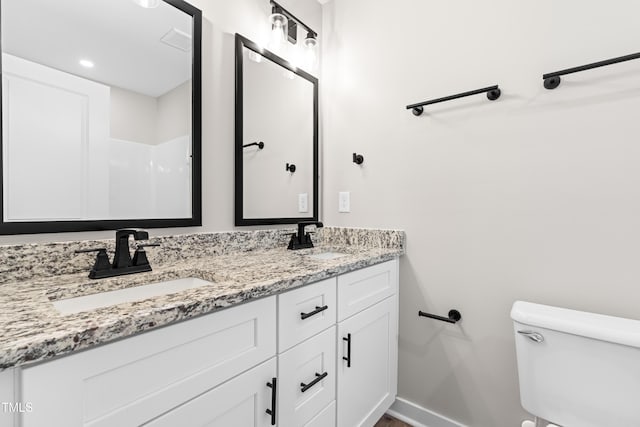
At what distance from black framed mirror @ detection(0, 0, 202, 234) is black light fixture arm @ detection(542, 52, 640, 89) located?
4.44ft

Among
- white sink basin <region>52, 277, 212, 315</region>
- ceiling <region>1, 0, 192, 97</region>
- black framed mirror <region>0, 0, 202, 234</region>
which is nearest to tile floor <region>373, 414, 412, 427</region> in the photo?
white sink basin <region>52, 277, 212, 315</region>

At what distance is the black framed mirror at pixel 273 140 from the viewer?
4.72 ft

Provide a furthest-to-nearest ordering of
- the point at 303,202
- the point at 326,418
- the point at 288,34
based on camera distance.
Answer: the point at 303,202 < the point at 288,34 < the point at 326,418

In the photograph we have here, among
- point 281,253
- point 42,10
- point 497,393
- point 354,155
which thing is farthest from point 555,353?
point 42,10

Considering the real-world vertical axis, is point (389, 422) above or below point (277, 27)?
below

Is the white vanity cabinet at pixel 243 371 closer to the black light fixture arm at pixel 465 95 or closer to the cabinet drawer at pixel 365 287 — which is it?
the cabinet drawer at pixel 365 287

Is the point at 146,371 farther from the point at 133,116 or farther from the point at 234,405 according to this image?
the point at 133,116

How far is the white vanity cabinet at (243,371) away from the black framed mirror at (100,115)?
0.60 m

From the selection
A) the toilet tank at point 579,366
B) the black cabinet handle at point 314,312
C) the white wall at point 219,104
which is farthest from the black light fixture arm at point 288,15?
the toilet tank at point 579,366

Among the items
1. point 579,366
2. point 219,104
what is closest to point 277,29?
point 219,104

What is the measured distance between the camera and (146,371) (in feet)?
2.00

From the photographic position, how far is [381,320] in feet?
4.57

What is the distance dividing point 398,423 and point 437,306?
63cm

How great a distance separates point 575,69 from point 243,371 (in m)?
1.43
